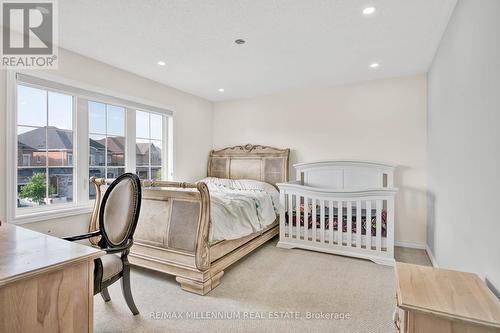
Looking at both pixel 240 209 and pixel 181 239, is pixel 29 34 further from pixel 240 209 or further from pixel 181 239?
pixel 240 209

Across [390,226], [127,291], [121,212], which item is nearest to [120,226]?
[121,212]

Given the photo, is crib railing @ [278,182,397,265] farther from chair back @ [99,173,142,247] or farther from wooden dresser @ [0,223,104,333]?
wooden dresser @ [0,223,104,333]

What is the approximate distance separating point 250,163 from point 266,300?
2.72 meters

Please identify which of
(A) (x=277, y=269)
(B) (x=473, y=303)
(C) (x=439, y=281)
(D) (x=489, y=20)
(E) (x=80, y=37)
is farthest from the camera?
(A) (x=277, y=269)

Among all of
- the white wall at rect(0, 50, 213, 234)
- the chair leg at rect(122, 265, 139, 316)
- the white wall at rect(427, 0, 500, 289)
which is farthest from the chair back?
the white wall at rect(427, 0, 500, 289)

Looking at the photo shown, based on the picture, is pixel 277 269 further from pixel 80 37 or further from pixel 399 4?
pixel 80 37

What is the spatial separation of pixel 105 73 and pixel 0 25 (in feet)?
3.21

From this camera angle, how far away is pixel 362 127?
3.77 m

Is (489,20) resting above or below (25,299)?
above

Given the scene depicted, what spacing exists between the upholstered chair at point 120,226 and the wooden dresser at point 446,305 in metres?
1.71

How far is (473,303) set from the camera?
0.98 metres

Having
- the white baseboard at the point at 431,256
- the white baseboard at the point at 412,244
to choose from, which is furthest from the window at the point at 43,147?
the white baseboard at the point at 412,244

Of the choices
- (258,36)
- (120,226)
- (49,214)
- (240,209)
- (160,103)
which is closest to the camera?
(120,226)

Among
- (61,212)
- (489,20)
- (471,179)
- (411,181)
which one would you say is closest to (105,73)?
(61,212)
